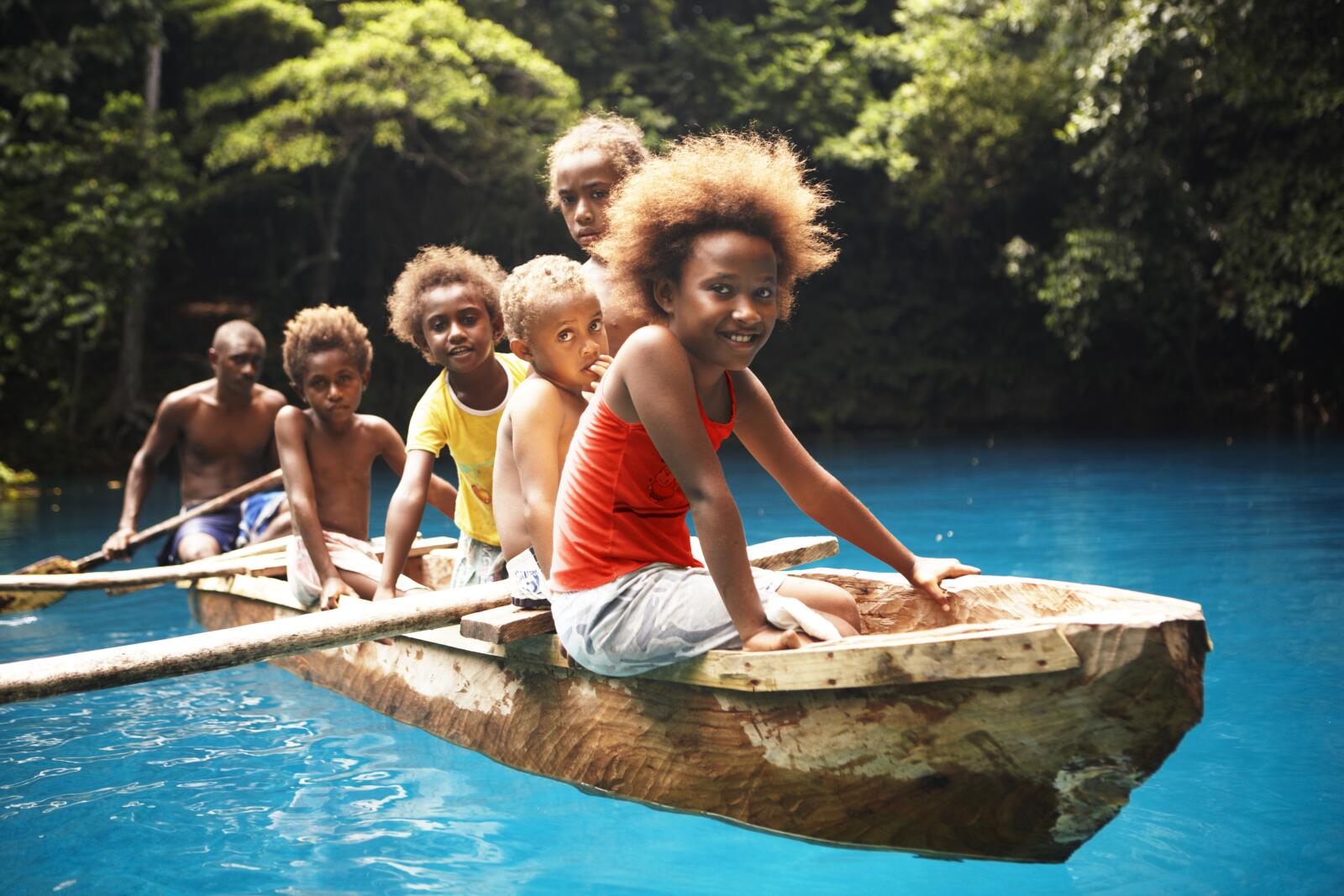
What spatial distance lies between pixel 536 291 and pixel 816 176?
14474 millimetres

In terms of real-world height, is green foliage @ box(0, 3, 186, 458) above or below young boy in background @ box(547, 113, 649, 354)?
above

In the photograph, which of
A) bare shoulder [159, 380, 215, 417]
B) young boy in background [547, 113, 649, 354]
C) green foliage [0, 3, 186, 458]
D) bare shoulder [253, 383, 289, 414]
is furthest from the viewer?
green foliage [0, 3, 186, 458]

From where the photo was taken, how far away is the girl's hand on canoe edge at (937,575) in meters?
2.89

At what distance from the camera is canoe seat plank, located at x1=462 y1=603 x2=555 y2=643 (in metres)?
2.73

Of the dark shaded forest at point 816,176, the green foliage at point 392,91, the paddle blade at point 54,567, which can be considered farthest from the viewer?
the green foliage at point 392,91

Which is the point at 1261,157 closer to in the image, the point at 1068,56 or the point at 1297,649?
the point at 1068,56

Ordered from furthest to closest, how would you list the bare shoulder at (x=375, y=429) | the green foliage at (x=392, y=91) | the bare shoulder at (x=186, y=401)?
the green foliage at (x=392, y=91) → the bare shoulder at (x=186, y=401) → the bare shoulder at (x=375, y=429)

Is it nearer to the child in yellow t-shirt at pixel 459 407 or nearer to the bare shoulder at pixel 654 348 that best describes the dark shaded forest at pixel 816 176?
the child in yellow t-shirt at pixel 459 407

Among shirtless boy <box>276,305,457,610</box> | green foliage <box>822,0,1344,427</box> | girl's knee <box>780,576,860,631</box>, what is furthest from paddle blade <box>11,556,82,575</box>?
green foliage <box>822,0,1344,427</box>

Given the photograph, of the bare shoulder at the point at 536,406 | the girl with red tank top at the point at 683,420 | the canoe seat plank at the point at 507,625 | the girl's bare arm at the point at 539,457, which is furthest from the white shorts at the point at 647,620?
the bare shoulder at the point at 536,406

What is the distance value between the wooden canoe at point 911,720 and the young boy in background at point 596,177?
107cm

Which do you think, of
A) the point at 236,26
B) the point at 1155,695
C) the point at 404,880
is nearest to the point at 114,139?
the point at 236,26

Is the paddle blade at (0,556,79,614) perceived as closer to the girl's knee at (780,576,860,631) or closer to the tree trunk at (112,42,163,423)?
the girl's knee at (780,576,860,631)

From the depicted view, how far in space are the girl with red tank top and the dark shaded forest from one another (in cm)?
976
